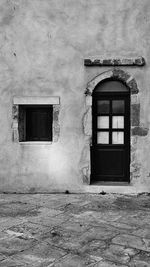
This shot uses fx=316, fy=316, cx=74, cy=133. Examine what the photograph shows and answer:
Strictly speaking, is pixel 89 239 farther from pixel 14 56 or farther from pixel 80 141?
pixel 14 56

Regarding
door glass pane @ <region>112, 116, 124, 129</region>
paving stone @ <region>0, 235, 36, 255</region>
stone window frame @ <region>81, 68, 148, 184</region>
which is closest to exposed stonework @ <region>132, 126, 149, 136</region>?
stone window frame @ <region>81, 68, 148, 184</region>

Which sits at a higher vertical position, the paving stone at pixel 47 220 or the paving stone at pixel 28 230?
the paving stone at pixel 47 220

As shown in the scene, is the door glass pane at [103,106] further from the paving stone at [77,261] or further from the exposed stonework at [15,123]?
the paving stone at [77,261]

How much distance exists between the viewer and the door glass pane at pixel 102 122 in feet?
21.5

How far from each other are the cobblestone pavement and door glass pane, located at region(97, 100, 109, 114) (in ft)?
5.62

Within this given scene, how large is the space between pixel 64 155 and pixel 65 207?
4.26 feet

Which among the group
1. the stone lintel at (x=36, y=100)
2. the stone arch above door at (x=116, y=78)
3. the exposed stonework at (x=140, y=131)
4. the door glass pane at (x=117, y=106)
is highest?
the stone arch above door at (x=116, y=78)

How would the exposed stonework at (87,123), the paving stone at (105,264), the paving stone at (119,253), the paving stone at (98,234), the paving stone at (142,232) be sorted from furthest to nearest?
the exposed stonework at (87,123)
the paving stone at (142,232)
the paving stone at (98,234)
the paving stone at (119,253)
the paving stone at (105,264)

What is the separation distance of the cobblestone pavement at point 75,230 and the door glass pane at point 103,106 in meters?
1.71

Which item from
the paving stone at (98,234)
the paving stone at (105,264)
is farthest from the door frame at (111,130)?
the paving stone at (105,264)

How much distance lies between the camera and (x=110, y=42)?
6.31 m

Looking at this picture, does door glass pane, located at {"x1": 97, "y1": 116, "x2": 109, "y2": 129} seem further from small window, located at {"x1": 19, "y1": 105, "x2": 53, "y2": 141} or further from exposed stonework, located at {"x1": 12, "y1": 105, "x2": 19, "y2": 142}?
exposed stonework, located at {"x1": 12, "y1": 105, "x2": 19, "y2": 142}

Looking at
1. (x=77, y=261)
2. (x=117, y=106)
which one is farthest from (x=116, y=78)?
(x=77, y=261)

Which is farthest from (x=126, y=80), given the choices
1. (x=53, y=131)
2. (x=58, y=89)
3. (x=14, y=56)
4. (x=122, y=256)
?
(x=122, y=256)
